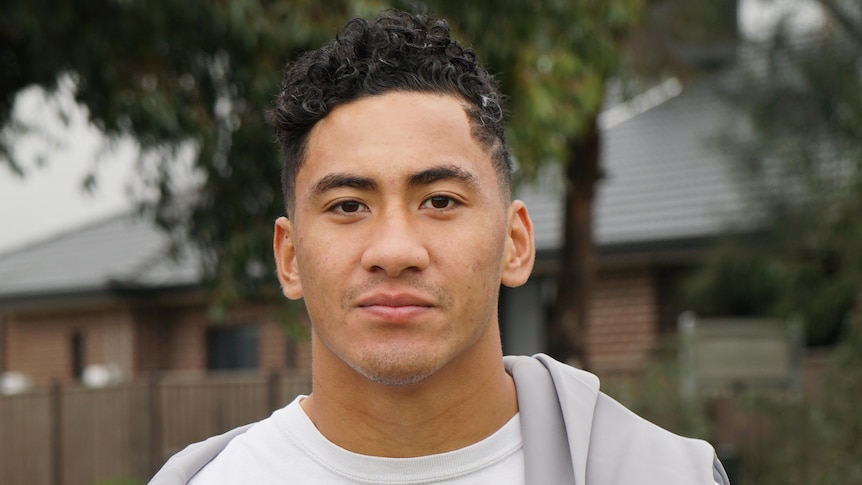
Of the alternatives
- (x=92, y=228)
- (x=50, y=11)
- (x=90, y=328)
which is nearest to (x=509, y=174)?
(x=50, y=11)

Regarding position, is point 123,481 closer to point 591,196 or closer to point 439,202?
point 591,196

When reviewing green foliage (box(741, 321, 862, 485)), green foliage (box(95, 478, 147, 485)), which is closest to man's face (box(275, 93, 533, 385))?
green foliage (box(741, 321, 862, 485))

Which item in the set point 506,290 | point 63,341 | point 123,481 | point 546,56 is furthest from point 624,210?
point 63,341

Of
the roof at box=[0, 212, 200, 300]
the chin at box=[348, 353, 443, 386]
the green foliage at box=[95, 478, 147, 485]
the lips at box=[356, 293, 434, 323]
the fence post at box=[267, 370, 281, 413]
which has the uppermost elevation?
the roof at box=[0, 212, 200, 300]

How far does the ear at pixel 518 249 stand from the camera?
2518 mm

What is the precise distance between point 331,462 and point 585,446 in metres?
0.48

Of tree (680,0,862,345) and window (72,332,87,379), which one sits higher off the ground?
tree (680,0,862,345)

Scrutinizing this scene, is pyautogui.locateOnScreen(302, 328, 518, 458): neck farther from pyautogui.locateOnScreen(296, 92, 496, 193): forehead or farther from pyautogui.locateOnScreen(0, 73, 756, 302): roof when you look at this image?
pyautogui.locateOnScreen(0, 73, 756, 302): roof

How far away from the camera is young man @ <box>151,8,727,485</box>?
2.30 m

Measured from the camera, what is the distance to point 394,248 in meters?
2.26

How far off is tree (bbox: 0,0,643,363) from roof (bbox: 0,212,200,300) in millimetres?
9548

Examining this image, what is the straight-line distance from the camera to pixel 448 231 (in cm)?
234

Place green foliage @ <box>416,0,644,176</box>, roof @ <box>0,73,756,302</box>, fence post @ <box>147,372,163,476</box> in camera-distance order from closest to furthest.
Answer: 1. green foliage @ <box>416,0,644,176</box>
2. fence post @ <box>147,372,163,476</box>
3. roof @ <box>0,73,756,302</box>

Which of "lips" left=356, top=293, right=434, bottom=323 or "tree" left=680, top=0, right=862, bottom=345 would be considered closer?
"lips" left=356, top=293, right=434, bottom=323
